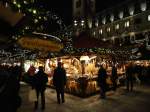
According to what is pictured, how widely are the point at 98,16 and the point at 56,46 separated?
4689 centimetres

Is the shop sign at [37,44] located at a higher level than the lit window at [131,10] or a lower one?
lower

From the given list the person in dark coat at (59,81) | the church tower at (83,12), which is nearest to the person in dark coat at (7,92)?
the person in dark coat at (59,81)

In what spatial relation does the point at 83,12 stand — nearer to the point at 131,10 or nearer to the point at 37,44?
the point at 131,10

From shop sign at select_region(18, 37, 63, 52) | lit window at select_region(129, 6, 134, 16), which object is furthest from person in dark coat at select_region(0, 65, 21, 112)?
lit window at select_region(129, 6, 134, 16)

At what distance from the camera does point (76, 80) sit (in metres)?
15.1

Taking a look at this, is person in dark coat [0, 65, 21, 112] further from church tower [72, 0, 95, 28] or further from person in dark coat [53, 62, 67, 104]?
church tower [72, 0, 95, 28]

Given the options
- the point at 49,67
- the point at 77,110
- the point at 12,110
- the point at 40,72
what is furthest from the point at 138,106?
the point at 49,67

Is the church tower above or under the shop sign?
above

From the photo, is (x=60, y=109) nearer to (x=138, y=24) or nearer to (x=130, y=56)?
(x=130, y=56)

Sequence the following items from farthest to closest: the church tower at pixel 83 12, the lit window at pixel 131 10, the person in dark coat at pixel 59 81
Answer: the church tower at pixel 83 12 < the lit window at pixel 131 10 < the person in dark coat at pixel 59 81

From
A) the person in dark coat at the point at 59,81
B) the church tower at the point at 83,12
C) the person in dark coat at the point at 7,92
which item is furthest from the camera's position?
the church tower at the point at 83,12

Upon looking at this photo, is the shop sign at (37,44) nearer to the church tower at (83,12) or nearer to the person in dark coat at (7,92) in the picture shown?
the person in dark coat at (7,92)

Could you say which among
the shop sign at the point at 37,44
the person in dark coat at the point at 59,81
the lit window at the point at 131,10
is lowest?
the person in dark coat at the point at 59,81

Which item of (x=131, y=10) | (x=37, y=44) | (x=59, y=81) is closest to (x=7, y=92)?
(x=37, y=44)
